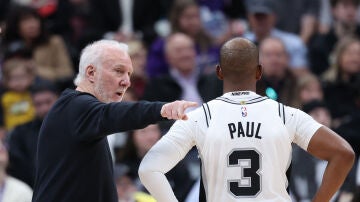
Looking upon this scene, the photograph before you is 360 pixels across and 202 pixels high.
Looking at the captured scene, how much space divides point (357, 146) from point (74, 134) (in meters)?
5.32

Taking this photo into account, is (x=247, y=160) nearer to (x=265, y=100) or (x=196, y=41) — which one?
(x=265, y=100)

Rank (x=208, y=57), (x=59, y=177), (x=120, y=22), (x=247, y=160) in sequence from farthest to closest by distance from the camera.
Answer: (x=120, y=22), (x=208, y=57), (x=59, y=177), (x=247, y=160)

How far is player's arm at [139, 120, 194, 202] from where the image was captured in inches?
228

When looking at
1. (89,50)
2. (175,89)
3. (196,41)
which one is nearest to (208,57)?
(196,41)

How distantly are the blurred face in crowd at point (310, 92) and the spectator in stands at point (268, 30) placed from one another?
3.00 ft

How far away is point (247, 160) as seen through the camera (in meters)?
5.73

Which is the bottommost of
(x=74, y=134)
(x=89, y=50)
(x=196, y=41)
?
(x=196, y=41)

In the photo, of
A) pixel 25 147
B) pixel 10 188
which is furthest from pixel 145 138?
pixel 10 188

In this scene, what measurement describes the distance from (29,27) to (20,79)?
44.9 inches

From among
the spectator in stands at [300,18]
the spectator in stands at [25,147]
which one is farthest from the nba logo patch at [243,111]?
the spectator in stands at [300,18]

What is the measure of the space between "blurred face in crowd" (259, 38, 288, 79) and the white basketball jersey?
568 centimetres

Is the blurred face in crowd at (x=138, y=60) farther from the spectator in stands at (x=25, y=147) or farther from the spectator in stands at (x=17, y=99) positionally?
the spectator in stands at (x=25, y=147)

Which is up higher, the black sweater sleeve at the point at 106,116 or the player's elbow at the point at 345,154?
the black sweater sleeve at the point at 106,116

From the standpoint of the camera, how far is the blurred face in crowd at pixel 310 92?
11250mm
